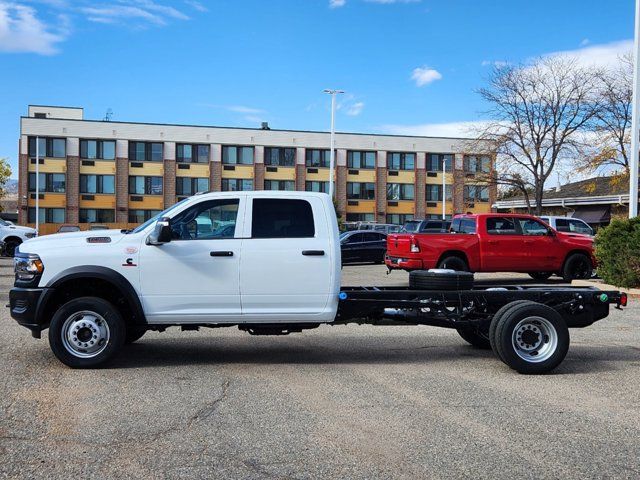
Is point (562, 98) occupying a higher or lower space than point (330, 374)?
higher

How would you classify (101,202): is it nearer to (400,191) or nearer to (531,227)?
(400,191)

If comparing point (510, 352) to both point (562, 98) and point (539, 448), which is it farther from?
point (562, 98)

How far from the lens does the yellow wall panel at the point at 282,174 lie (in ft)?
218

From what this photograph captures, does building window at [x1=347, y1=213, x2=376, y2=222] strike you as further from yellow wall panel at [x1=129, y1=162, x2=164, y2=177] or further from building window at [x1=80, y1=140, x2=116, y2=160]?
building window at [x1=80, y1=140, x2=116, y2=160]

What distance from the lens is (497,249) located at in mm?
17859

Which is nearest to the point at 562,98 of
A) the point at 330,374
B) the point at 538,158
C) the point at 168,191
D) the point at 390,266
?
the point at 538,158

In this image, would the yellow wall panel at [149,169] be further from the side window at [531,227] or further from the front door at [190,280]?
the front door at [190,280]

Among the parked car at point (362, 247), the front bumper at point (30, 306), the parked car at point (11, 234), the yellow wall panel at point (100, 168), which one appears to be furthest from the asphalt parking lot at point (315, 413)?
the yellow wall panel at point (100, 168)

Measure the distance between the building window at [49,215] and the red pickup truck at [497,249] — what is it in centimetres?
5106

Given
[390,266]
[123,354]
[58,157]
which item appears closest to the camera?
[123,354]

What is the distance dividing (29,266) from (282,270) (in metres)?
2.76

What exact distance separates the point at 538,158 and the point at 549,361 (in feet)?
102

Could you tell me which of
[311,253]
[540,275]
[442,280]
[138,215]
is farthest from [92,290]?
[138,215]

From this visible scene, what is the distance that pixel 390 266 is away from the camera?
1795 centimetres
